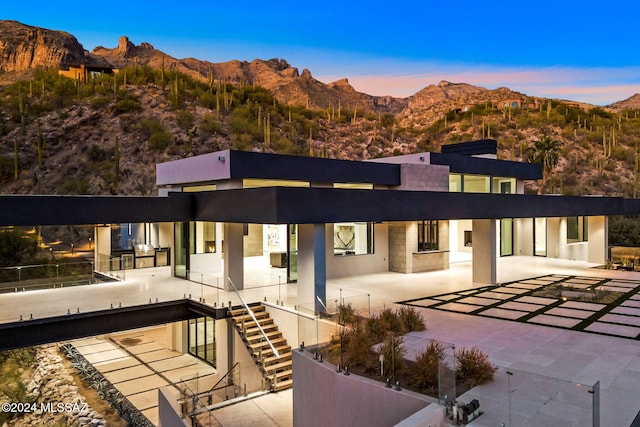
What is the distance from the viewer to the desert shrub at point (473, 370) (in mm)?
8289

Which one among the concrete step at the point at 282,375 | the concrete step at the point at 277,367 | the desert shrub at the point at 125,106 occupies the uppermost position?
the desert shrub at the point at 125,106

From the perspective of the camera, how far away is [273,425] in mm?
11992

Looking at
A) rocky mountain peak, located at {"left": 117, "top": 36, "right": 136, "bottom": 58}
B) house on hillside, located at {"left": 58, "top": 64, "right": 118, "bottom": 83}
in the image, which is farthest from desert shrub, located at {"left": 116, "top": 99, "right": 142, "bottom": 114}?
rocky mountain peak, located at {"left": 117, "top": 36, "right": 136, "bottom": 58}

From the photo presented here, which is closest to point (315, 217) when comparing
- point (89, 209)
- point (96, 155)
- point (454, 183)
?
point (89, 209)

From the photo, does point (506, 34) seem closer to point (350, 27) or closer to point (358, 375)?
point (350, 27)

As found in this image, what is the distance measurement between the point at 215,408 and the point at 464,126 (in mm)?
68220

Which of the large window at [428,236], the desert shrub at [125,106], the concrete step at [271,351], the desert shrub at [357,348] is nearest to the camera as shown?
the desert shrub at [357,348]

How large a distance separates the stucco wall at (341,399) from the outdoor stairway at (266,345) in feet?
10.8

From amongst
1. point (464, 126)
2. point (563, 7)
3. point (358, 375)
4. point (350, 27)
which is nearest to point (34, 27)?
point (350, 27)

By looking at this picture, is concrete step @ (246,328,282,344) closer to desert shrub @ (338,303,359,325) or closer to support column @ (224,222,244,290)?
desert shrub @ (338,303,359,325)

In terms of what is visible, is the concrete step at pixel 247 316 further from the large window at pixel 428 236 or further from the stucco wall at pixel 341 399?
the large window at pixel 428 236

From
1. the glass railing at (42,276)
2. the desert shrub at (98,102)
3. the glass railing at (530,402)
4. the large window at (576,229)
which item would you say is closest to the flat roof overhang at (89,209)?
the glass railing at (42,276)

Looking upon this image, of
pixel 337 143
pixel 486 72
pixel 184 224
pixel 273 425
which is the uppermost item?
pixel 486 72

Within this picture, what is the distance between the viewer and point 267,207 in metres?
14.0
